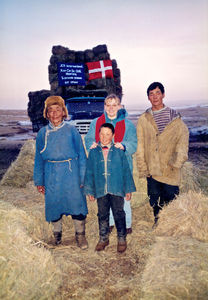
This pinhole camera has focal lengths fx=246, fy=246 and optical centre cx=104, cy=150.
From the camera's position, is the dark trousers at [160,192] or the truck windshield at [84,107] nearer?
the dark trousers at [160,192]

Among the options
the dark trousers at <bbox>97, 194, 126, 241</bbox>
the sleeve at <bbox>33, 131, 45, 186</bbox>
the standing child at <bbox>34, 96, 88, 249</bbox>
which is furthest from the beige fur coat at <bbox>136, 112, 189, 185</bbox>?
the sleeve at <bbox>33, 131, 45, 186</bbox>

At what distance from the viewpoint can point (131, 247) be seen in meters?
3.72

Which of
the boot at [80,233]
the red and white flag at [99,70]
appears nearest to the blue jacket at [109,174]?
the boot at [80,233]

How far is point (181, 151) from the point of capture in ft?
12.5

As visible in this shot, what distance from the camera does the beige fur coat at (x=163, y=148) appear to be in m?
3.83

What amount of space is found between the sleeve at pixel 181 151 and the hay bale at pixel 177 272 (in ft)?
3.80

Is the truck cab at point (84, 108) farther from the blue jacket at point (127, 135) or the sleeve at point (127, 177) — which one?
the sleeve at point (127, 177)

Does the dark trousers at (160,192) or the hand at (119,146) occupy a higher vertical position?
the hand at (119,146)

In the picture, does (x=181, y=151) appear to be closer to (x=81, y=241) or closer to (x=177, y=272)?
(x=177, y=272)

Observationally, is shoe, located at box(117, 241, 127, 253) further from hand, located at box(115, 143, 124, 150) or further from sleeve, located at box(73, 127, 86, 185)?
hand, located at box(115, 143, 124, 150)

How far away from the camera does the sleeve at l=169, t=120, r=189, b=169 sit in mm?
3800

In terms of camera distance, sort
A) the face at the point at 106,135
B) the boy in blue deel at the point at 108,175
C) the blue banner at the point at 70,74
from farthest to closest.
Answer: the blue banner at the point at 70,74, the boy in blue deel at the point at 108,175, the face at the point at 106,135

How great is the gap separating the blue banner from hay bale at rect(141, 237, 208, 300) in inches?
Answer: 604

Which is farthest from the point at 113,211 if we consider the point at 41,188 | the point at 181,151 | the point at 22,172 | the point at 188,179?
the point at 22,172
